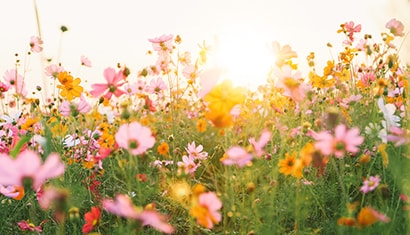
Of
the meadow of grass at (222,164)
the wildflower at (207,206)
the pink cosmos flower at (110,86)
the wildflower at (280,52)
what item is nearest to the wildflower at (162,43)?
the meadow of grass at (222,164)

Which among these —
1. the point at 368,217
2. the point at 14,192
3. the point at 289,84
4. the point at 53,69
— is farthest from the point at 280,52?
the point at 53,69

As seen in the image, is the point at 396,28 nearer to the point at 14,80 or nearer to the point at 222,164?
the point at 222,164

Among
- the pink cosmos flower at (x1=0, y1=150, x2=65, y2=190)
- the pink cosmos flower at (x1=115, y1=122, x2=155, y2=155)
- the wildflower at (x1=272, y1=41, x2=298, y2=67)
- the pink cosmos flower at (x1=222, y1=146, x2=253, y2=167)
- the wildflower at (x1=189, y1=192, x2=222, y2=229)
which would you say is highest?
the wildflower at (x1=272, y1=41, x2=298, y2=67)

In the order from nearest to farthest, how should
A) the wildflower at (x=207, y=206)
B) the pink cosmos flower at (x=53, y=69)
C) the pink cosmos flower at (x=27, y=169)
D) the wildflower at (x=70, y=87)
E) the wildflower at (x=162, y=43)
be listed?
1. the pink cosmos flower at (x=27, y=169)
2. the wildflower at (x=207, y=206)
3. the wildflower at (x=70, y=87)
4. the wildflower at (x=162, y=43)
5. the pink cosmos flower at (x=53, y=69)

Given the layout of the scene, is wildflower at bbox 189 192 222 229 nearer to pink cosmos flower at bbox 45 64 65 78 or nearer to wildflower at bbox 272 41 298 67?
wildflower at bbox 272 41 298 67

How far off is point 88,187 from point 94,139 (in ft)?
0.98

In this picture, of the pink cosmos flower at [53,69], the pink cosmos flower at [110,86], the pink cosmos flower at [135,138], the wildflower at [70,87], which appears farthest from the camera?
the pink cosmos flower at [53,69]

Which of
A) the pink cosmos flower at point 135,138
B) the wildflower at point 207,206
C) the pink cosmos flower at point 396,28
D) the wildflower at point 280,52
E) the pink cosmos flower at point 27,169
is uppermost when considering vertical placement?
the wildflower at point 280,52

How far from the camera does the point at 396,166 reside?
3.39 feet

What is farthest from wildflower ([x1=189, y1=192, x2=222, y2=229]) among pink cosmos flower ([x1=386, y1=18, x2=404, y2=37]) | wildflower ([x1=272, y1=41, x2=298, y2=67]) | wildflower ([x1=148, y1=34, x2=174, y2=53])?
pink cosmos flower ([x1=386, y1=18, x2=404, y2=37])

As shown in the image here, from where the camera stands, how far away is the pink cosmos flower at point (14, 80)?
1949 mm

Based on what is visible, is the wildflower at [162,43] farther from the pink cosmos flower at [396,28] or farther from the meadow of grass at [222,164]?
the pink cosmos flower at [396,28]

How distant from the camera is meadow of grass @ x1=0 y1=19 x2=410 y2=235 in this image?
2.53 feet

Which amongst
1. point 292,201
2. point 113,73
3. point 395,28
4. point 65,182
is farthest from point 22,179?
point 395,28
